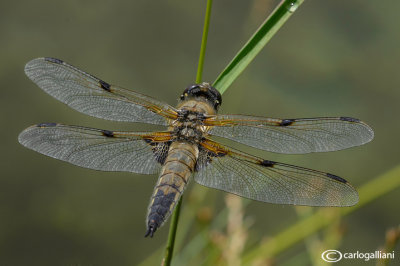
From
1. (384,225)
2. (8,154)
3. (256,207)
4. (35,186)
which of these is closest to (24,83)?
(8,154)

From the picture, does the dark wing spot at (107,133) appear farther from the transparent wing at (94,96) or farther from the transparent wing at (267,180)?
the transparent wing at (267,180)

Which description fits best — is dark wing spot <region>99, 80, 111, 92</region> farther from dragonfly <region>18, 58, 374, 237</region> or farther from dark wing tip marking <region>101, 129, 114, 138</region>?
dark wing tip marking <region>101, 129, 114, 138</region>

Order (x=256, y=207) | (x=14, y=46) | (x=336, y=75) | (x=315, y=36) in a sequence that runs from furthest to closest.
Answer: (x=315, y=36) → (x=336, y=75) → (x=14, y=46) → (x=256, y=207)

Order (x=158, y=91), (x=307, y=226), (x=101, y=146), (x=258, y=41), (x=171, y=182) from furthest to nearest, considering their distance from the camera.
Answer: (x=158, y=91)
(x=307, y=226)
(x=101, y=146)
(x=171, y=182)
(x=258, y=41)

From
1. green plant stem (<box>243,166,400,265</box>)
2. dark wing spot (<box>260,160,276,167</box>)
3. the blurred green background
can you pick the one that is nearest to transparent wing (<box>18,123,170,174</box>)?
dark wing spot (<box>260,160,276,167</box>)

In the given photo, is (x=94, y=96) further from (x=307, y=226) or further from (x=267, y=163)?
(x=307, y=226)

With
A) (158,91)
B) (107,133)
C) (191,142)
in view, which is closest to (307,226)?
(191,142)

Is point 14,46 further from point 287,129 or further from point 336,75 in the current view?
point 287,129
